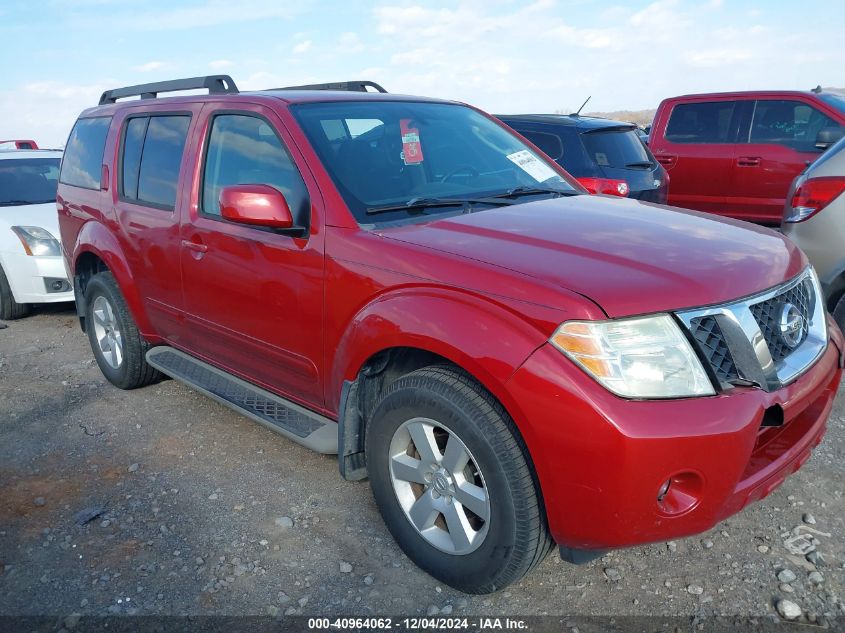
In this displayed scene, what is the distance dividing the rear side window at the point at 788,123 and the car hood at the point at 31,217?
283 inches

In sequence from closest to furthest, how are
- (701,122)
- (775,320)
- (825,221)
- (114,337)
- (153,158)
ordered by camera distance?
(775,320) < (153,158) < (825,221) < (114,337) < (701,122)

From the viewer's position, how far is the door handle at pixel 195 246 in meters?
3.57

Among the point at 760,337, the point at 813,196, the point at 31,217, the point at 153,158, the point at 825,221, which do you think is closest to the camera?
the point at 760,337

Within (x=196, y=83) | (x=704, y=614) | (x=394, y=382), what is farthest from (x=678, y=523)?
(x=196, y=83)

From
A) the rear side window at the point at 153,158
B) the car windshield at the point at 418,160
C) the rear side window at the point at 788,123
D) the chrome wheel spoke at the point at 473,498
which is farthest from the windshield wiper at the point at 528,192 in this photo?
the rear side window at the point at 788,123

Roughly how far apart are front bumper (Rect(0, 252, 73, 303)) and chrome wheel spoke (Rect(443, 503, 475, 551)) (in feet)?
16.6

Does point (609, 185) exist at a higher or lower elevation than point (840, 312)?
higher

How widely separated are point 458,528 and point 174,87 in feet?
10.7

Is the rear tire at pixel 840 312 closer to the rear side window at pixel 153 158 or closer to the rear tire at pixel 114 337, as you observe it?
the rear side window at pixel 153 158

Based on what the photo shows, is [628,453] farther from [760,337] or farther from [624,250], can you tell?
[624,250]

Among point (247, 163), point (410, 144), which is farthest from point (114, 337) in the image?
point (410, 144)

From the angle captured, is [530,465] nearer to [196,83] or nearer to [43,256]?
[196,83]

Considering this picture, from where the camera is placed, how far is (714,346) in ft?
7.27

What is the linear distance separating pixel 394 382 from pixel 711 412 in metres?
1.09
